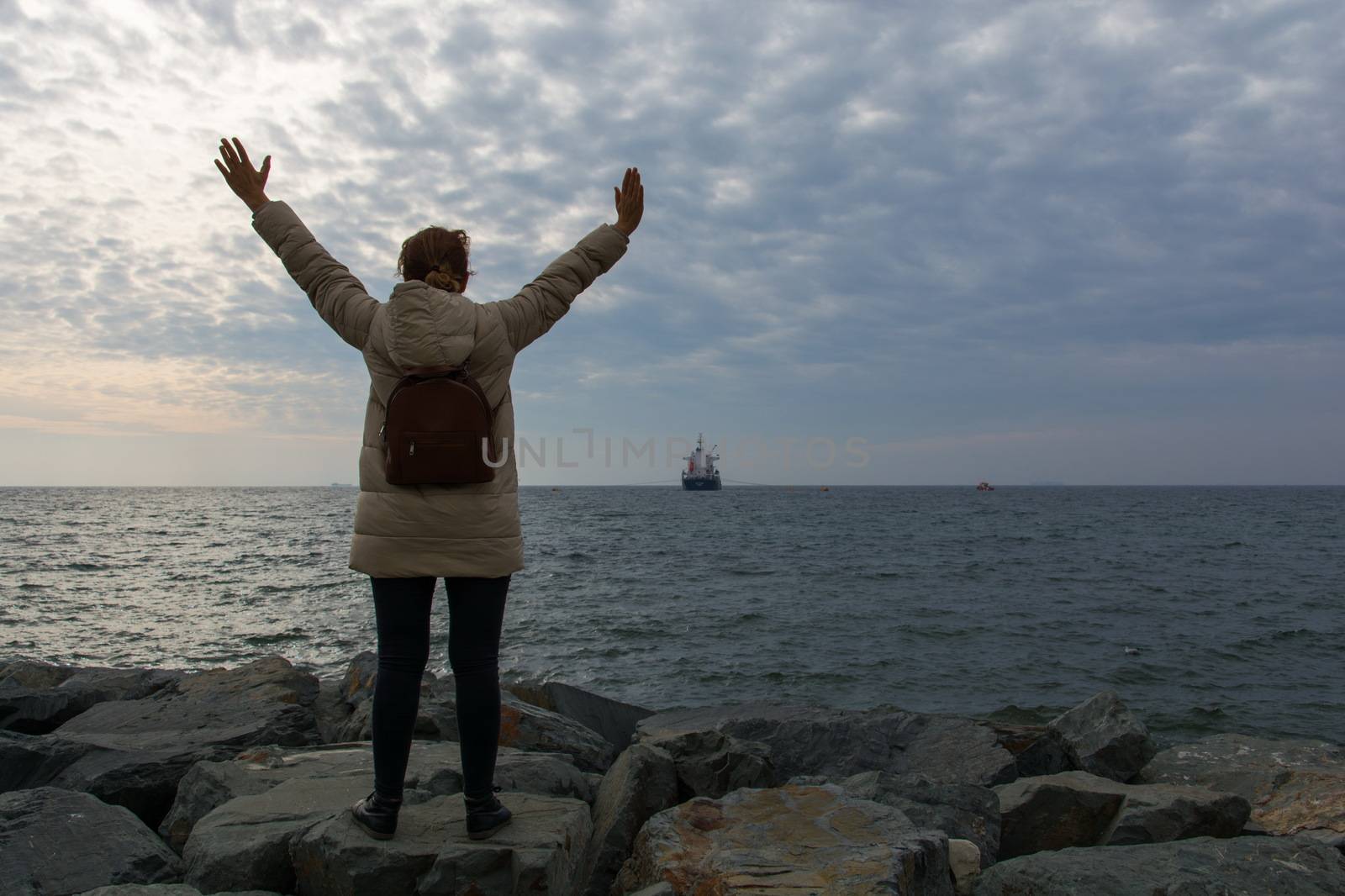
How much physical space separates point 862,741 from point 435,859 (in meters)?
4.69

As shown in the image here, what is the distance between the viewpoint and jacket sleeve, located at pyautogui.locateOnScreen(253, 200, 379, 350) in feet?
10.1

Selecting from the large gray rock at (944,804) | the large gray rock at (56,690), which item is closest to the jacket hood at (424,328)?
the large gray rock at (944,804)

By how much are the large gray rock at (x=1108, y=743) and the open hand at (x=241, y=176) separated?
697 centimetres

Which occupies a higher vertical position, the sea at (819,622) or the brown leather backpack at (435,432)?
the brown leather backpack at (435,432)

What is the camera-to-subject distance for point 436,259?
3055mm

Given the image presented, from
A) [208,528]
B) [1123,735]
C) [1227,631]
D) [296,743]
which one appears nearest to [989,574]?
[1227,631]

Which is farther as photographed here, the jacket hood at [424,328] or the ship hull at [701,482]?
the ship hull at [701,482]

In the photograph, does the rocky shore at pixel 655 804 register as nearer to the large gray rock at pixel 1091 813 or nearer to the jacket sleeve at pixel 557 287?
the large gray rock at pixel 1091 813

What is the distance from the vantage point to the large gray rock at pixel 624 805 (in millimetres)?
3822

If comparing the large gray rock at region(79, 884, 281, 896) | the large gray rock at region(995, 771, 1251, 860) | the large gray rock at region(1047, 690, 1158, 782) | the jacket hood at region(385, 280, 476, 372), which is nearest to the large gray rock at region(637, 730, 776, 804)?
the large gray rock at region(995, 771, 1251, 860)

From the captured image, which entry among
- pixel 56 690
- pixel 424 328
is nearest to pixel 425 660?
pixel 424 328

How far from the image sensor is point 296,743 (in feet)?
20.4

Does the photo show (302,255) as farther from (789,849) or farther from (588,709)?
(588,709)

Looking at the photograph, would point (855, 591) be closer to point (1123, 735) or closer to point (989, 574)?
point (989, 574)
